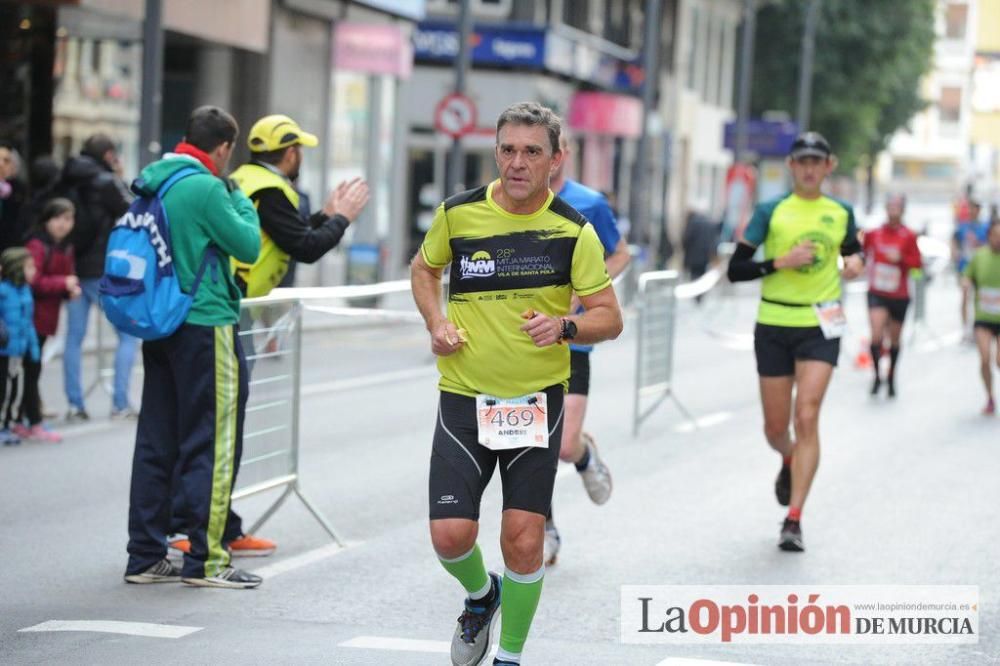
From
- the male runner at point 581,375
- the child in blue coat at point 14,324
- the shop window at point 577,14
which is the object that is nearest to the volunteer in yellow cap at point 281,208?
the male runner at point 581,375

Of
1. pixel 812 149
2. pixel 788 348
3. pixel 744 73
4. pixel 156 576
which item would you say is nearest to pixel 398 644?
pixel 156 576

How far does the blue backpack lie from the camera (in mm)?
7703

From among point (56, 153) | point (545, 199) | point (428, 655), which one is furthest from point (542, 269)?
point (56, 153)

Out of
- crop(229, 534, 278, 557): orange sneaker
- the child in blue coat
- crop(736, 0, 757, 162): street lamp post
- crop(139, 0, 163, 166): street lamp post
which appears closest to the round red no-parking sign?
crop(139, 0, 163, 166): street lamp post

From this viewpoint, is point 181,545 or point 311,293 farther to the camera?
point 311,293

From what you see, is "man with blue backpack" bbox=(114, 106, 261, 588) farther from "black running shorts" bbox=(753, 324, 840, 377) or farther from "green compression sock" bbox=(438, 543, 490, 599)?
"black running shorts" bbox=(753, 324, 840, 377)

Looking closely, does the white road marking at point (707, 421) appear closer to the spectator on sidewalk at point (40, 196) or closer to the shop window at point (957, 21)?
the spectator on sidewalk at point (40, 196)

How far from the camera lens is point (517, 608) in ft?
Result: 20.2

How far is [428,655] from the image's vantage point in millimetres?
6723

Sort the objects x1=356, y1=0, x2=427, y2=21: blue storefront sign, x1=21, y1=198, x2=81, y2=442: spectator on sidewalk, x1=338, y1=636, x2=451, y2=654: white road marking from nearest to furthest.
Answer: x1=338, y1=636, x2=451, y2=654: white road marking
x1=21, y1=198, x2=81, y2=442: spectator on sidewalk
x1=356, y1=0, x2=427, y2=21: blue storefront sign

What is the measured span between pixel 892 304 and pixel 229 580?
35.7ft

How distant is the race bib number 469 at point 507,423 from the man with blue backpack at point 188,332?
6.59 feet

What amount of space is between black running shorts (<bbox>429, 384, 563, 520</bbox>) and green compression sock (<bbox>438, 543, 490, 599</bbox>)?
0.16 metres

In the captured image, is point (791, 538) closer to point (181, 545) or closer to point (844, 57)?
point (181, 545)
